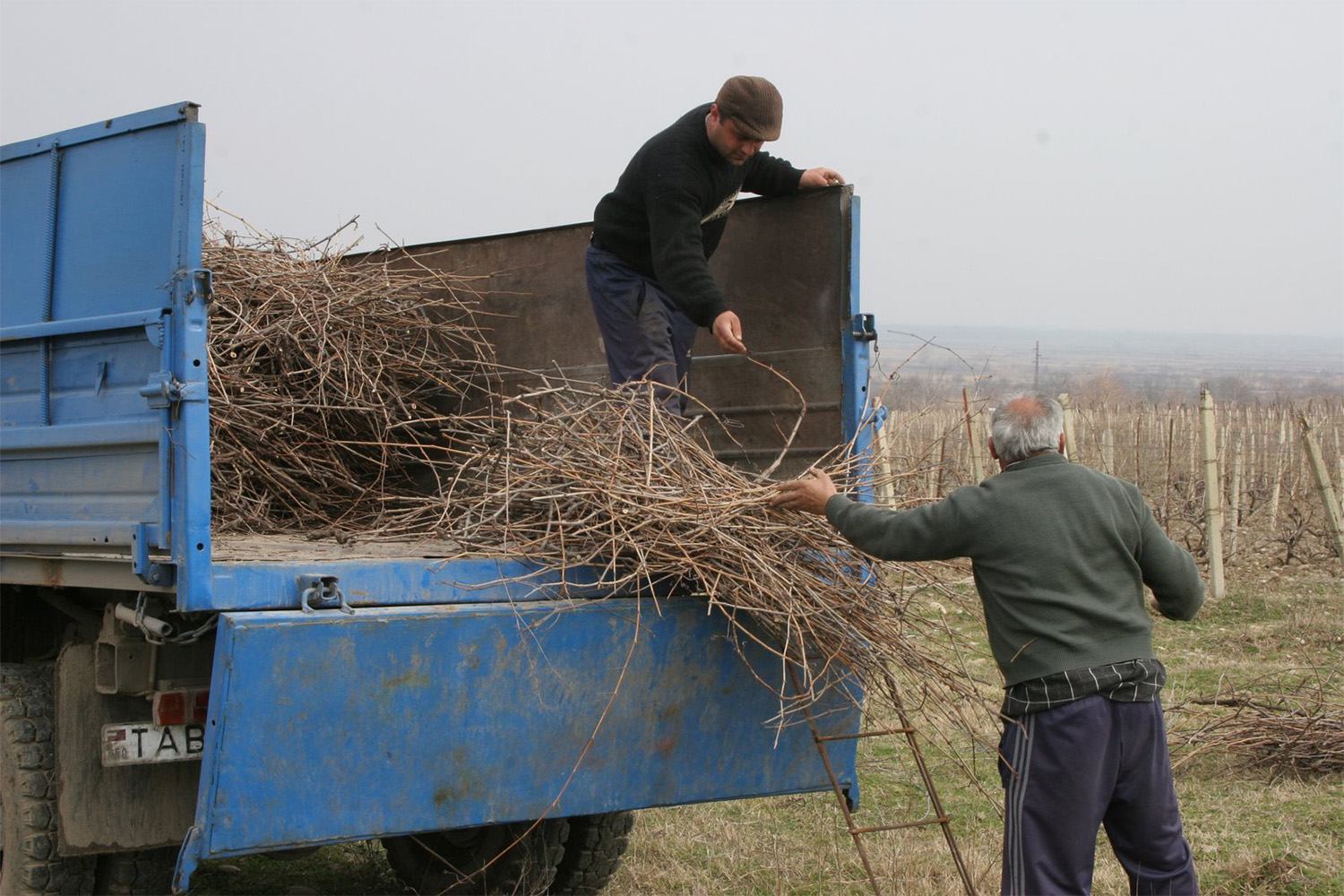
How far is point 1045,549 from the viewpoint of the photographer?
3082 mm

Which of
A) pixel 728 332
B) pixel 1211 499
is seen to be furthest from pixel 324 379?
pixel 1211 499

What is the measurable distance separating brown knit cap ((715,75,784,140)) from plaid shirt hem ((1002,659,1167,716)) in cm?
189

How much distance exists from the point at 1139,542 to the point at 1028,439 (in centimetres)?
36

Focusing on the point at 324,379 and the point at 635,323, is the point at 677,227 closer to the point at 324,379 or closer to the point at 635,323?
the point at 635,323

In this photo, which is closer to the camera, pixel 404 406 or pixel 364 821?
pixel 364 821

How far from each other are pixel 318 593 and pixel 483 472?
3.16ft

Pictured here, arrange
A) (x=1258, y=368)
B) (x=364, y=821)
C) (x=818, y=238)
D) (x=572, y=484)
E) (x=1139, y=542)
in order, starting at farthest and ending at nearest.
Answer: (x=1258, y=368)
(x=818, y=238)
(x=572, y=484)
(x=1139, y=542)
(x=364, y=821)

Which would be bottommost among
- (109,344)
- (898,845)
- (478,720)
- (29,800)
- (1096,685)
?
(898,845)

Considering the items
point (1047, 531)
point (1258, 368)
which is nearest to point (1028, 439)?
point (1047, 531)

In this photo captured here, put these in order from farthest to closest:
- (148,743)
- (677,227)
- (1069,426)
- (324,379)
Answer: (1069,426), (324,379), (677,227), (148,743)

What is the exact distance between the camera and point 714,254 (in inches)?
178

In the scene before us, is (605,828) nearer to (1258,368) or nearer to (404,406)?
(404,406)

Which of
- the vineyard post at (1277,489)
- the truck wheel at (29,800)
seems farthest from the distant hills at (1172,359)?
the truck wheel at (29,800)

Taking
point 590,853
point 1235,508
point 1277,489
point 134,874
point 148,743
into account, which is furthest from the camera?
point 1277,489
